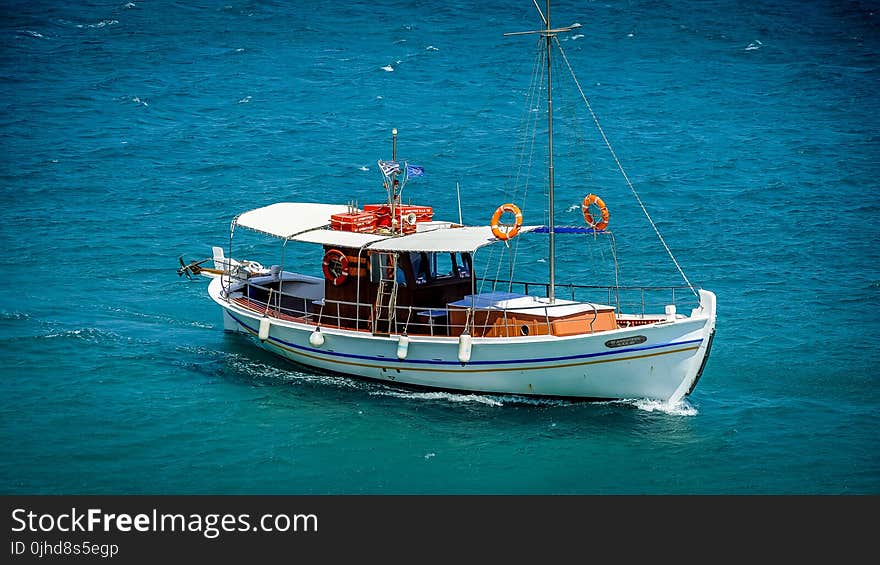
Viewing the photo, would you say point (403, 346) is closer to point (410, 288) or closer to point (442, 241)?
point (410, 288)

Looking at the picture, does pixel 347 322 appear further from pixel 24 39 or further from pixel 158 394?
pixel 24 39

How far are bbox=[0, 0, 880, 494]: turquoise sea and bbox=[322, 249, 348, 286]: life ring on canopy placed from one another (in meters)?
3.57

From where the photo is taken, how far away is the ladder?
37406 millimetres

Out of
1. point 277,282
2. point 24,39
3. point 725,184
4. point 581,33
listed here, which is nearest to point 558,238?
point 725,184

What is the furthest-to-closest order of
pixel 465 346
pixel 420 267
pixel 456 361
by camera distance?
pixel 420 267, pixel 456 361, pixel 465 346

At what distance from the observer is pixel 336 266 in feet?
128

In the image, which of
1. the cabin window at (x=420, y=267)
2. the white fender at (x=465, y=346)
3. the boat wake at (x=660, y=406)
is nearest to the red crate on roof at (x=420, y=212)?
the cabin window at (x=420, y=267)

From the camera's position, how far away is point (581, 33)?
89875mm

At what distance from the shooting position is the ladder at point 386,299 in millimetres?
37406

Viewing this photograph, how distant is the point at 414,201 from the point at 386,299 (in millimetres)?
21128

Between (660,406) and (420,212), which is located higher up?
(420,212)

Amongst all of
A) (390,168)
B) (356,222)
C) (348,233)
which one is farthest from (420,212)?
(348,233)
